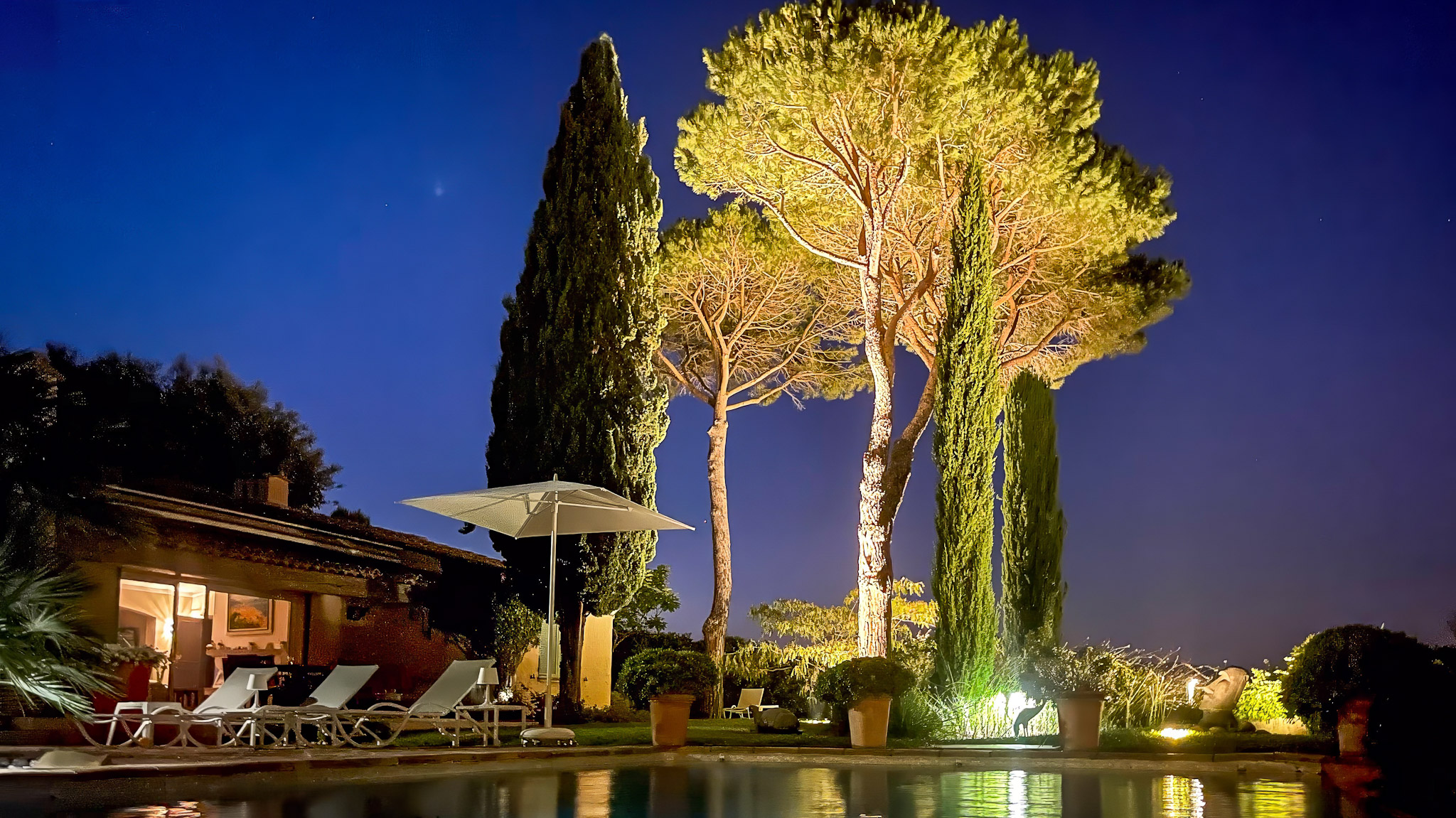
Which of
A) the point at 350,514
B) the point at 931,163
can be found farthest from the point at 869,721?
the point at 350,514

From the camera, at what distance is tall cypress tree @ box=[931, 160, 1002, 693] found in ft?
45.5

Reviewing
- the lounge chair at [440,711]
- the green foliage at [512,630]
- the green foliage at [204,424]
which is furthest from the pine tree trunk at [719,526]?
the lounge chair at [440,711]

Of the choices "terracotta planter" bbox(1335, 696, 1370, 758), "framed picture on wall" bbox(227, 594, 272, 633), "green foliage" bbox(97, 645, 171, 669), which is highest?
"framed picture on wall" bbox(227, 594, 272, 633)

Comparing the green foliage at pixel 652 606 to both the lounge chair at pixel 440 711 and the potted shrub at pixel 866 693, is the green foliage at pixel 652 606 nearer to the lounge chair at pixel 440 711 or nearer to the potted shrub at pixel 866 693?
the potted shrub at pixel 866 693

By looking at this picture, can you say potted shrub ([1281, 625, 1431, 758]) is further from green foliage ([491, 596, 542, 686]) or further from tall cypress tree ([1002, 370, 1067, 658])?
green foliage ([491, 596, 542, 686])

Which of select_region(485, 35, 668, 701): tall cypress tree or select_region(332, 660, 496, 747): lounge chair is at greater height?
select_region(485, 35, 668, 701): tall cypress tree

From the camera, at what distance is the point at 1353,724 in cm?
866

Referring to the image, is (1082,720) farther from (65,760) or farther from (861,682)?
(65,760)

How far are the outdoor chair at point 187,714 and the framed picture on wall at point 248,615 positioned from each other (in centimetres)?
606

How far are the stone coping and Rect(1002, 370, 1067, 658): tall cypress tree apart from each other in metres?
4.50

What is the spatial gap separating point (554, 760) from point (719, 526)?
1210cm

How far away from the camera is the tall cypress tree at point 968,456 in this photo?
546 inches

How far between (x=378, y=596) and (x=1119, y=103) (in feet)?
53.6

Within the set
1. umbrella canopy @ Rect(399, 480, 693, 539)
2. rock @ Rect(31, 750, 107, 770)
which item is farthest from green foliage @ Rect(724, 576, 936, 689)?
rock @ Rect(31, 750, 107, 770)
